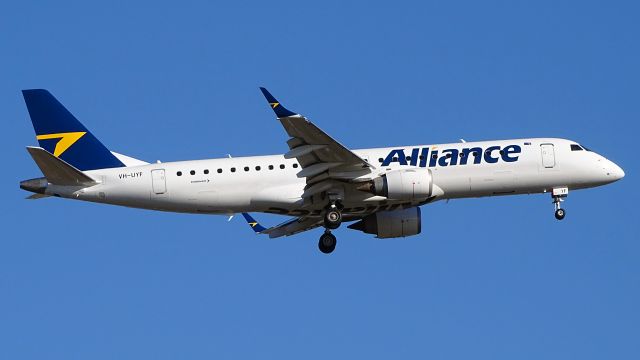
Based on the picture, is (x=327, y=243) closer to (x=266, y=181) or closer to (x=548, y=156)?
(x=266, y=181)

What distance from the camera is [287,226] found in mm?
60250

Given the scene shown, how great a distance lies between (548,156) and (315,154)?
38.6 ft

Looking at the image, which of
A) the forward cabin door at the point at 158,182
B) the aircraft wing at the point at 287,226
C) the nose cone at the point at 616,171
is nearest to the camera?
the forward cabin door at the point at 158,182

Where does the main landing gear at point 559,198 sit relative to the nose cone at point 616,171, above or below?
below

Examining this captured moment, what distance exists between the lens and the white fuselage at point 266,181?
54406 mm

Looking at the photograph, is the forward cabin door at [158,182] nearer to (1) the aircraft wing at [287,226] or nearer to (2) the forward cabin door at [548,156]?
(1) the aircraft wing at [287,226]

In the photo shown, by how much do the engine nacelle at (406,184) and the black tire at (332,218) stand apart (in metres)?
2.51

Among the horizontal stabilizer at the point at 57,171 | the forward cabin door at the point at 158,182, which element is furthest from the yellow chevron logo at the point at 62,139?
the forward cabin door at the point at 158,182

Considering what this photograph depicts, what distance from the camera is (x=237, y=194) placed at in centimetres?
5450

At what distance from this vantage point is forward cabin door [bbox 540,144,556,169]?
55537 mm

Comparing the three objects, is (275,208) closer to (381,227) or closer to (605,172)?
(381,227)

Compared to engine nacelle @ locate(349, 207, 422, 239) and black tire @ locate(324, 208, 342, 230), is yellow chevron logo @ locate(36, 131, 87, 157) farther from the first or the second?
engine nacelle @ locate(349, 207, 422, 239)

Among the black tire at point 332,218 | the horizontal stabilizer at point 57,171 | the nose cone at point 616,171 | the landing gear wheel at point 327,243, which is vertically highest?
the nose cone at point 616,171

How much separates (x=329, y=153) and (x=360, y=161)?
4.98ft
